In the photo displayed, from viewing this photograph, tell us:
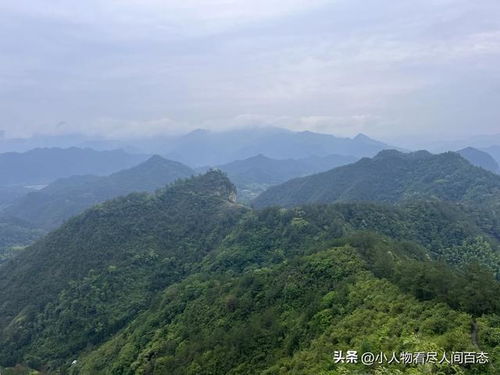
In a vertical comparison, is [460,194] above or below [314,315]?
below

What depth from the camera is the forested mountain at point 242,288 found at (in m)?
26.4

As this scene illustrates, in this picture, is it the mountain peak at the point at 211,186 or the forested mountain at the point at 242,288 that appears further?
the mountain peak at the point at 211,186

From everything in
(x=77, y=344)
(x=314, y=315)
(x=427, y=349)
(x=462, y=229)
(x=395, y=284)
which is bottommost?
(x=77, y=344)

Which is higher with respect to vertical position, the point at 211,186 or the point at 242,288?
the point at 242,288

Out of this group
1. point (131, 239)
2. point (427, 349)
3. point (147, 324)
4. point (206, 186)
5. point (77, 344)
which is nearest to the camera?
point (427, 349)

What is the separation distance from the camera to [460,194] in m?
160

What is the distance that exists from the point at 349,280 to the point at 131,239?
74.1 metres

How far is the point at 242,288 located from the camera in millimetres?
48656

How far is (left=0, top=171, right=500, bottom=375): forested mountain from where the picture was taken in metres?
26.4

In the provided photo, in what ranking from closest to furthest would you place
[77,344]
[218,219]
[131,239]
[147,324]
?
[147,324]
[77,344]
[131,239]
[218,219]

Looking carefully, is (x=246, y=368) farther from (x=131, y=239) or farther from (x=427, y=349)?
(x=131, y=239)

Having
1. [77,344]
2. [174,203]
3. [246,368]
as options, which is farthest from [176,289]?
[174,203]

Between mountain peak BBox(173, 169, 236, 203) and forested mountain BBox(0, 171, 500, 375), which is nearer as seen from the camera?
forested mountain BBox(0, 171, 500, 375)

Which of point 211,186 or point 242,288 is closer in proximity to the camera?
point 242,288
